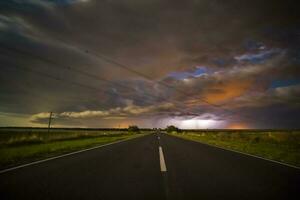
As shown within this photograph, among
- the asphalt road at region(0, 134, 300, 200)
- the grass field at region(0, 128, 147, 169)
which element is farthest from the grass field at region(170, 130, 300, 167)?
the grass field at region(0, 128, 147, 169)

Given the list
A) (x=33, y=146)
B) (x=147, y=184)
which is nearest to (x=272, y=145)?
(x=147, y=184)

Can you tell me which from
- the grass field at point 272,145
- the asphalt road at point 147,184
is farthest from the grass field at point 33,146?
the grass field at point 272,145

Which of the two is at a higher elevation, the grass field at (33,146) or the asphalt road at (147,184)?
the grass field at (33,146)

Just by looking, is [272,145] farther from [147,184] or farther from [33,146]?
[33,146]

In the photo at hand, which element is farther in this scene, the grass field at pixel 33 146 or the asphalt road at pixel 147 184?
the grass field at pixel 33 146

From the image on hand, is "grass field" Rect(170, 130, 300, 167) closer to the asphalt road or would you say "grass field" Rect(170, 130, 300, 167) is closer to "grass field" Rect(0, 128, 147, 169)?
the asphalt road

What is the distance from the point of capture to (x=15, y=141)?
711 inches

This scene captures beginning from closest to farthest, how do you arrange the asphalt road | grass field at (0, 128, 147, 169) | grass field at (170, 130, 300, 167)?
the asphalt road, grass field at (0, 128, 147, 169), grass field at (170, 130, 300, 167)

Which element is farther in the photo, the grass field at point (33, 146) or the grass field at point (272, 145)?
the grass field at point (272, 145)

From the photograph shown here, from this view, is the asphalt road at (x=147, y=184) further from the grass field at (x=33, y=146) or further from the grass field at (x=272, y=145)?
the grass field at (x=272, y=145)

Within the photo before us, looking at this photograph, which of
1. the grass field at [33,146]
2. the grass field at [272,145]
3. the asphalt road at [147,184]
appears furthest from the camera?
the grass field at [272,145]

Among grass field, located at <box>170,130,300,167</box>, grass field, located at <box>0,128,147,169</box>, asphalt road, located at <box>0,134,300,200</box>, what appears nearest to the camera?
asphalt road, located at <box>0,134,300,200</box>

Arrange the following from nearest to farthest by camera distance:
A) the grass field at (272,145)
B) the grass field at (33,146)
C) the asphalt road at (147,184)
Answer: the asphalt road at (147,184) → the grass field at (33,146) → the grass field at (272,145)

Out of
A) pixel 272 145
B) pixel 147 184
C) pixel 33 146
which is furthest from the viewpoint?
pixel 272 145
